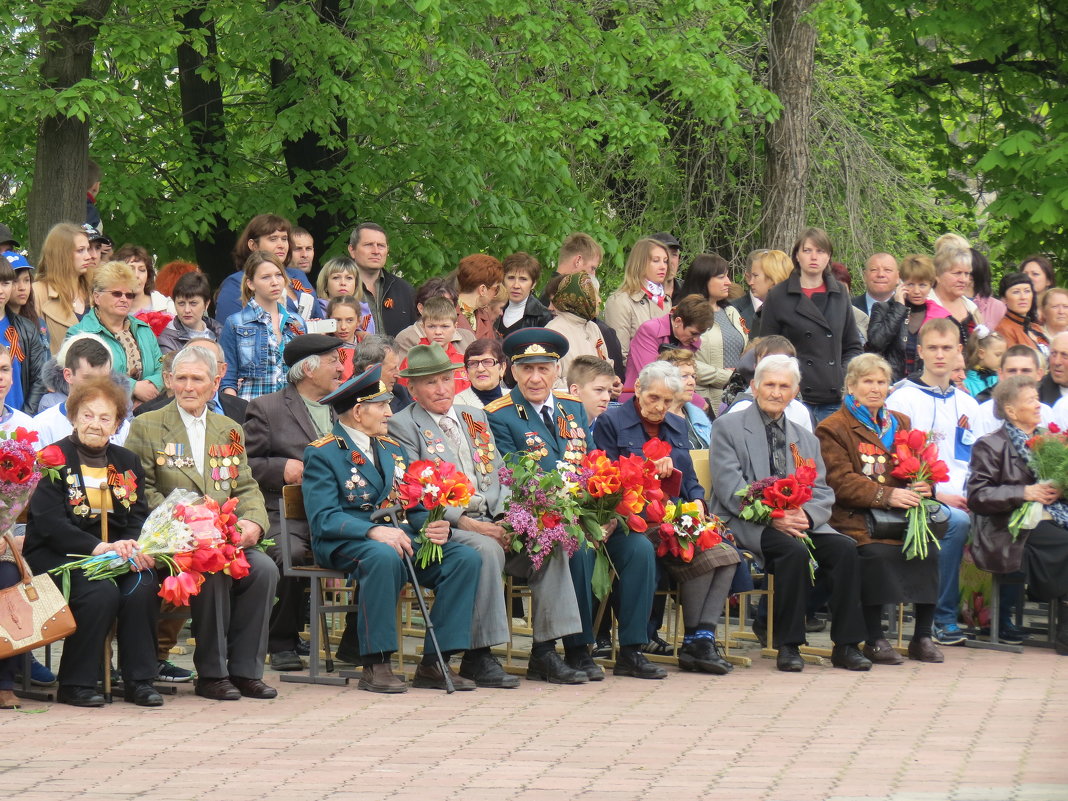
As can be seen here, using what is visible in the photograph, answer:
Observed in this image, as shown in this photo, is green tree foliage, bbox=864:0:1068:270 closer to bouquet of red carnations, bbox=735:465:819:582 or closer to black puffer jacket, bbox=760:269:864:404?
black puffer jacket, bbox=760:269:864:404

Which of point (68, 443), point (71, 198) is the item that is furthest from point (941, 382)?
point (71, 198)

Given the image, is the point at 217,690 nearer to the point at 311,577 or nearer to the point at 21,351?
the point at 311,577

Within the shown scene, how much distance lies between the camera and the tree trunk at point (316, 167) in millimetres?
15172

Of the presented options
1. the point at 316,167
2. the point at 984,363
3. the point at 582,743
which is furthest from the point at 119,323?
the point at 984,363

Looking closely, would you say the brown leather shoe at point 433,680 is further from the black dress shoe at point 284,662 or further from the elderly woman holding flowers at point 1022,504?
the elderly woman holding flowers at point 1022,504

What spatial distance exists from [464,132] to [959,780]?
9.64 m

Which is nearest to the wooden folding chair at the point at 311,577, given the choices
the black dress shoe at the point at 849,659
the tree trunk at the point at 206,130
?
the black dress shoe at the point at 849,659

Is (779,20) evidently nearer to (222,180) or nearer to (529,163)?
(529,163)

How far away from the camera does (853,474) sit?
10.2m

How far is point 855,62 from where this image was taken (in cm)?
1884

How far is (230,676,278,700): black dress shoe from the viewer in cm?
858

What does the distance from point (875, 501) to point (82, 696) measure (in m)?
4.67

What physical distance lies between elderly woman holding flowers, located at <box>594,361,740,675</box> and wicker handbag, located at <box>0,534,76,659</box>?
328 centimetres

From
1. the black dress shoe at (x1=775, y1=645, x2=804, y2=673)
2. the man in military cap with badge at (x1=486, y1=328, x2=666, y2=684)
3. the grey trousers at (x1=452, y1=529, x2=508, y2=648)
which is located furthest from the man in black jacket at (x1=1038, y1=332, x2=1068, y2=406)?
the grey trousers at (x1=452, y1=529, x2=508, y2=648)
